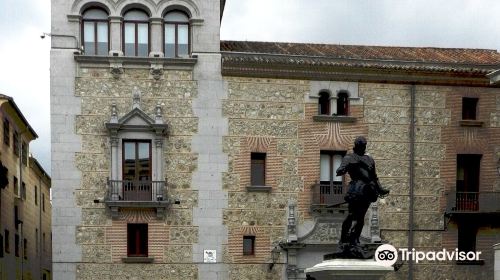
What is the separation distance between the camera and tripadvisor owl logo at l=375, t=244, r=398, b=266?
30297mm

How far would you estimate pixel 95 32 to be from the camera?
30.1 metres

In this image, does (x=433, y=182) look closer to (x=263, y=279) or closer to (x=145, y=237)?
(x=263, y=279)

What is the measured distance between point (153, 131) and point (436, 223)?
12.0 meters

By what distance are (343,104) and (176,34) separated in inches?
286

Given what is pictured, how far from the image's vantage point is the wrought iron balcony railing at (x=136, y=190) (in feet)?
96.3

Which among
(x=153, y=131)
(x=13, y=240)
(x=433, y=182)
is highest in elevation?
(x=153, y=131)

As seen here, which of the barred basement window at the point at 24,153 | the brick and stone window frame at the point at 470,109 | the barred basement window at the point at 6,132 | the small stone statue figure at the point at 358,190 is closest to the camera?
the small stone statue figure at the point at 358,190

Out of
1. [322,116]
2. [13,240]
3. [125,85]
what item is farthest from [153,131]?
[13,240]

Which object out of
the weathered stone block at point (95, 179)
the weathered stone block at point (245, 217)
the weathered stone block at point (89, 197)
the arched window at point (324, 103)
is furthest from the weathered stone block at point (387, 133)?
the weathered stone block at point (89, 197)

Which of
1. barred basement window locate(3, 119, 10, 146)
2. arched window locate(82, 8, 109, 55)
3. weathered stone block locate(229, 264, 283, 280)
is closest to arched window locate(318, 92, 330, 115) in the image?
weathered stone block locate(229, 264, 283, 280)

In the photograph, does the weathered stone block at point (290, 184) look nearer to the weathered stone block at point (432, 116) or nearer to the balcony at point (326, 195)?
the balcony at point (326, 195)

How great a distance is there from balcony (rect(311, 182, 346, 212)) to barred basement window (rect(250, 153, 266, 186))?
6.88 ft

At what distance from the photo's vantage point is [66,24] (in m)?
29.8

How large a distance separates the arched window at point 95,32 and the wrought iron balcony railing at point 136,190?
5.18 metres
